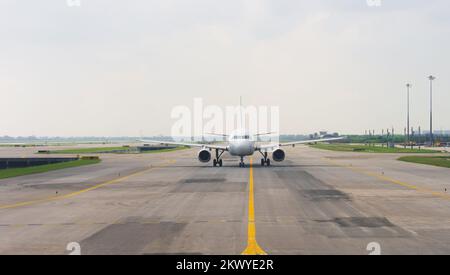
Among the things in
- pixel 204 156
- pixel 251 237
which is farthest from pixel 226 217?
pixel 204 156

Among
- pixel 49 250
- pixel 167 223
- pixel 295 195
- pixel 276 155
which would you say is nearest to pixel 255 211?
pixel 167 223

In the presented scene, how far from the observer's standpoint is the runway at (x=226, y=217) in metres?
13.6

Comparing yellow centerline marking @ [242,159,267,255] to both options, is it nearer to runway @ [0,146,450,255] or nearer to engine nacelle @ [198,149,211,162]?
runway @ [0,146,450,255]

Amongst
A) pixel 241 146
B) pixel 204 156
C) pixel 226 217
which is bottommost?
pixel 226 217

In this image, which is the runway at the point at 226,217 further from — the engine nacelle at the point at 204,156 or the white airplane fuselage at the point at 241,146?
the engine nacelle at the point at 204,156

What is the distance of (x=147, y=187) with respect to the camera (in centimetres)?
3069

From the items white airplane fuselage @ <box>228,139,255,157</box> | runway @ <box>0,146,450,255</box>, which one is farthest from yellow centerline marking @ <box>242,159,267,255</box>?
white airplane fuselage @ <box>228,139,255,157</box>

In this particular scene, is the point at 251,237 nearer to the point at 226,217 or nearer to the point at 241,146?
the point at 226,217

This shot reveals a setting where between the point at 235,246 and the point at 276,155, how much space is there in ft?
123

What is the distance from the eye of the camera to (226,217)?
18656 mm

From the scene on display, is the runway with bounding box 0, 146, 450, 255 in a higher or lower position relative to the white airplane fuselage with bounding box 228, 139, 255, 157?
lower

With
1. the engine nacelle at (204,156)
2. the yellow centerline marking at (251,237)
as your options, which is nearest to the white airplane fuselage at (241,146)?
the engine nacelle at (204,156)

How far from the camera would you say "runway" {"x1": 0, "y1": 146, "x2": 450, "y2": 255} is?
13602 millimetres
